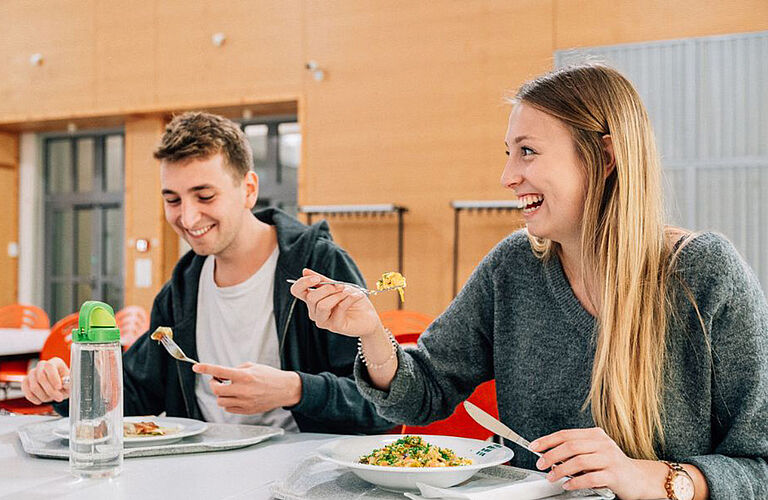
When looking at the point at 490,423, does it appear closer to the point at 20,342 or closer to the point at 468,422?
the point at 468,422

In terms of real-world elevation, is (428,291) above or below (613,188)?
below

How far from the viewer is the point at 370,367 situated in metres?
1.55

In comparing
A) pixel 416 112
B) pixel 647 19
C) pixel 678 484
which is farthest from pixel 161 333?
pixel 647 19

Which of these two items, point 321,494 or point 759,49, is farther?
point 759,49

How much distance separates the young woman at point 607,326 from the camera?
1284 mm

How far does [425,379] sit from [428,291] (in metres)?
4.66

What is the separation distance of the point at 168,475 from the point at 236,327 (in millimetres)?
844

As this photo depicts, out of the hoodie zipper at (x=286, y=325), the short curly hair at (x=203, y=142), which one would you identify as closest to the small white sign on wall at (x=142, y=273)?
the short curly hair at (x=203, y=142)

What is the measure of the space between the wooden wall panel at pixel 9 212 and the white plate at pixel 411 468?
800cm

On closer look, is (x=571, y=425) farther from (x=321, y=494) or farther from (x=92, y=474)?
(x=92, y=474)

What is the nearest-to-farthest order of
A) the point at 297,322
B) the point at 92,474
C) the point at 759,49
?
the point at 92,474 < the point at 297,322 < the point at 759,49

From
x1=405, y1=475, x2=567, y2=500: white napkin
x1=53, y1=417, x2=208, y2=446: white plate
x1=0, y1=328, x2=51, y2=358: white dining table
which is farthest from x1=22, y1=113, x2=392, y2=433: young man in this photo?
x1=0, y1=328, x2=51, y2=358: white dining table

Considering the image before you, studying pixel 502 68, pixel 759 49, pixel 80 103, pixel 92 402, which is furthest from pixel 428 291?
pixel 92 402

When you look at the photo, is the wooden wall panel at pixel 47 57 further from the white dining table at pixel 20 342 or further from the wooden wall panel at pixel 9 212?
the white dining table at pixel 20 342
